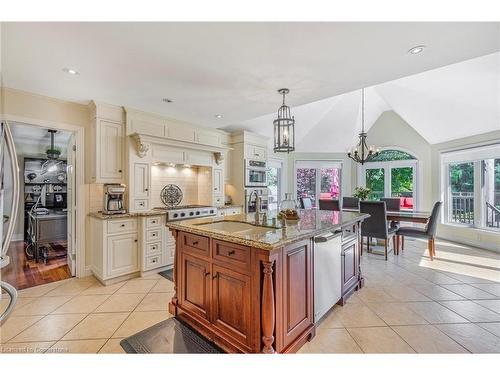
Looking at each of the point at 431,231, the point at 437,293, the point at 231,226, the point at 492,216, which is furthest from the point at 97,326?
the point at 492,216

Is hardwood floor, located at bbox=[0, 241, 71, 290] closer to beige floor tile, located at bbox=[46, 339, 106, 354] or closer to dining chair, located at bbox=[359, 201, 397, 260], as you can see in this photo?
beige floor tile, located at bbox=[46, 339, 106, 354]

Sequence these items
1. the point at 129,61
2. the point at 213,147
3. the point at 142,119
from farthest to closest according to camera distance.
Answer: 1. the point at 213,147
2. the point at 142,119
3. the point at 129,61

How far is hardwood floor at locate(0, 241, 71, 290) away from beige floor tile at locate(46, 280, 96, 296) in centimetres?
33

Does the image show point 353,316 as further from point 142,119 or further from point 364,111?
point 364,111

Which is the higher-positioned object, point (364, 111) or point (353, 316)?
point (364, 111)

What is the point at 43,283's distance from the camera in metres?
3.14

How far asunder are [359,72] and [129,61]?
7.60 feet

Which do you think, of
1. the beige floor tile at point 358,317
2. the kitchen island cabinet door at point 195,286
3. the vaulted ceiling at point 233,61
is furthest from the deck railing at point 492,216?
the kitchen island cabinet door at point 195,286

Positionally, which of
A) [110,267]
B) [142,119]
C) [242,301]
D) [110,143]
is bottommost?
[110,267]

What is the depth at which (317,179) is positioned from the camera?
6.99 m

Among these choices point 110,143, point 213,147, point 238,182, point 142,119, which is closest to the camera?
point 110,143

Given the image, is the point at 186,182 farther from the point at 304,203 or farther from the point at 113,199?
the point at 304,203
